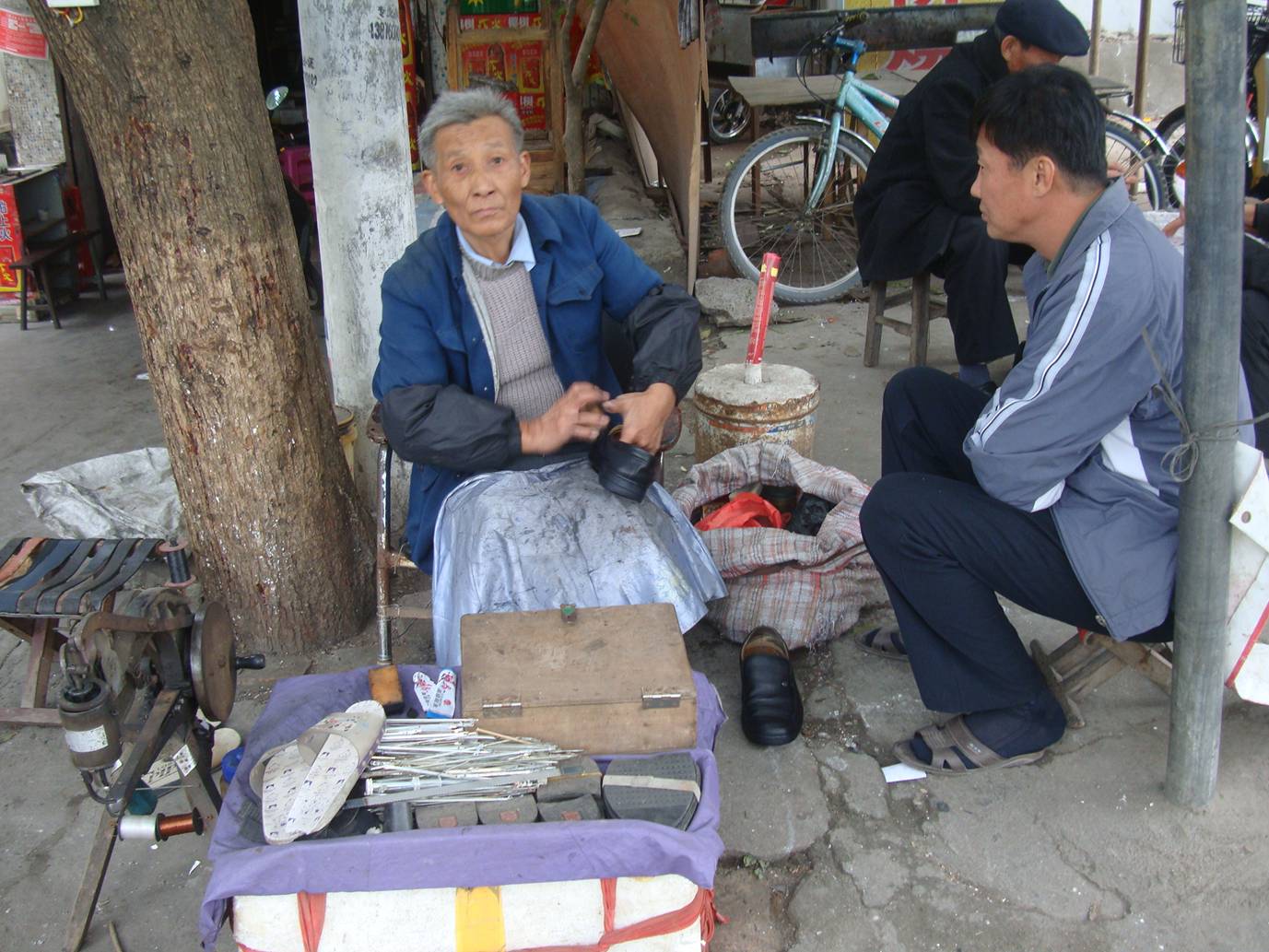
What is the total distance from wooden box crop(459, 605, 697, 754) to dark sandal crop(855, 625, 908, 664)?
102cm

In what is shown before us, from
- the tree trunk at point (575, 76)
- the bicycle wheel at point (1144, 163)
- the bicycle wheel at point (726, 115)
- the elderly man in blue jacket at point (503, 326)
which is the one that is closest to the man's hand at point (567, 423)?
the elderly man in blue jacket at point (503, 326)

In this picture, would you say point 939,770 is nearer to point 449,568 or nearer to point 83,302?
point 449,568

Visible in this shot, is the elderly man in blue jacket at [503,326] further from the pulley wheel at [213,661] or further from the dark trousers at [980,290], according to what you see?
the dark trousers at [980,290]

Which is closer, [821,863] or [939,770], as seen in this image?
[821,863]

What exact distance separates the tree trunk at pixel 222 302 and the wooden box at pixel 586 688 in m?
1.00

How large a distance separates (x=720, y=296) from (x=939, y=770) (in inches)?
147

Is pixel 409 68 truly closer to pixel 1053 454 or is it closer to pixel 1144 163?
pixel 1144 163

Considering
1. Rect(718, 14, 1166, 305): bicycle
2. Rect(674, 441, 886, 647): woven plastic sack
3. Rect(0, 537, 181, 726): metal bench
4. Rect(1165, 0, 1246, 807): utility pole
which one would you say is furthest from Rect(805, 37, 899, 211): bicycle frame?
Rect(0, 537, 181, 726): metal bench

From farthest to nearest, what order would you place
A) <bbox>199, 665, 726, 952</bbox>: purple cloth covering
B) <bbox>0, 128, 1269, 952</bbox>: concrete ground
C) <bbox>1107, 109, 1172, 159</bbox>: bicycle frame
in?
1. <bbox>1107, 109, 1172, 159</bbox>: bicycle frame
2. <bbox>0, 128, 1269, 952</bbox>: concrete ground
3. <bbox>199, 665, 726, 952</bbox>: purple cloth covering

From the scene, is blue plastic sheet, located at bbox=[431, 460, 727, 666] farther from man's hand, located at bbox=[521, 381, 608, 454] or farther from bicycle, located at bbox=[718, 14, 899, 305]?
bicycle, located at bbox=[718, 14, 899, 305]

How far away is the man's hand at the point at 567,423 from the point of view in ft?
8.13

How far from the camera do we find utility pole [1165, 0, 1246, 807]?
1905mm

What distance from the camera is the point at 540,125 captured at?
7.77 meters

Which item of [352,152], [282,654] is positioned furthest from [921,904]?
[352,152]
